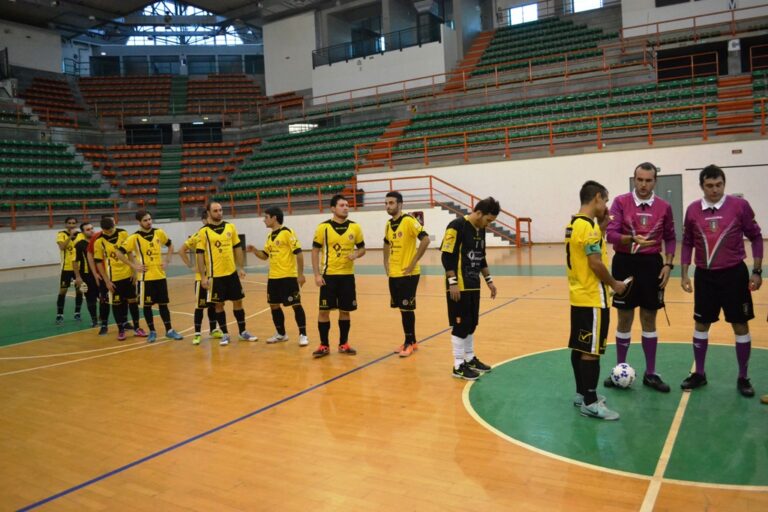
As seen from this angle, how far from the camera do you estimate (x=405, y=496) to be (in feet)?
10.9

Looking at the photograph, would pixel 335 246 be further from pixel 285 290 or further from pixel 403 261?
pixel 285 290

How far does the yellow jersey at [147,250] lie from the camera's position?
823cm

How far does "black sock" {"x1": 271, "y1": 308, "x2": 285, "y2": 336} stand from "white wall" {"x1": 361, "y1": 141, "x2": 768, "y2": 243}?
1426 centimetres

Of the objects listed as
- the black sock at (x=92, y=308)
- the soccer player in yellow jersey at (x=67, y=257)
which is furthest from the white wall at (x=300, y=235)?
the black sock at (x=92, y=308)

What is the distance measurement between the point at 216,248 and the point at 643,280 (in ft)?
17.6

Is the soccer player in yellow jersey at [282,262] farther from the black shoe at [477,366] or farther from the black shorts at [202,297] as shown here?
the black shoe at [477,366]

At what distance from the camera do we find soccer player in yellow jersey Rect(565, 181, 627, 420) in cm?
424

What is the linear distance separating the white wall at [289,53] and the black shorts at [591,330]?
1325 inches

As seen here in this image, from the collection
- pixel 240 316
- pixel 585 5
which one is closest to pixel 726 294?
pixel 240 316

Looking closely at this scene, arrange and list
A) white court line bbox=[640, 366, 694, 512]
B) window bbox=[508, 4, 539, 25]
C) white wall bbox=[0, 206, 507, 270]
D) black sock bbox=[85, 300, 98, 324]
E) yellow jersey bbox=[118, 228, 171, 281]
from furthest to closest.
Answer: window bbox=[508, 4, 539, 25] → white wall bbox=[0, 206, 507, 270] → black sock bbox=[85, 300, 98, 324] → yellow jersey bbox=[118, 228, 171, 281] → white court line bbox=[640, 366, 694, 512]


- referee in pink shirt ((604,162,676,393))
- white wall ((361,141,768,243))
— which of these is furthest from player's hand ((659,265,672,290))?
white wall ((361,141,768,243))

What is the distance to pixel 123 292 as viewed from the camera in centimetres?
870

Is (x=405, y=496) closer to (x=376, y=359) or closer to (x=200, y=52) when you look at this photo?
(x=376, y=359)

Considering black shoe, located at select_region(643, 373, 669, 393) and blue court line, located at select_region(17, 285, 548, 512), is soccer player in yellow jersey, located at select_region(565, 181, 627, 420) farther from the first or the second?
blue court line, located at select_region(17, 285, 548, 512)
